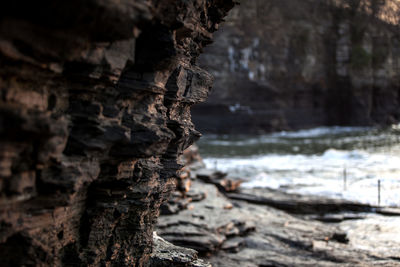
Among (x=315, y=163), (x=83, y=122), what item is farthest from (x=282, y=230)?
(x=315, y=163)

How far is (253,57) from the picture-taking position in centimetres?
5756

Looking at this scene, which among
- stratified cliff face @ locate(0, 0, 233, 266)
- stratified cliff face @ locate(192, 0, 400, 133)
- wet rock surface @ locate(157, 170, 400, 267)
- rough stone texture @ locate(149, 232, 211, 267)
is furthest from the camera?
stratified cliff face @ locate(192, 0, 400, 133)

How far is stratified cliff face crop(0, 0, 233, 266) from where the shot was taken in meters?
3.22

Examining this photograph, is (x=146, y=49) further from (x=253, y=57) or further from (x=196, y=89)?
(x=253, y=57)

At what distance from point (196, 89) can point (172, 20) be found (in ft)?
7.12

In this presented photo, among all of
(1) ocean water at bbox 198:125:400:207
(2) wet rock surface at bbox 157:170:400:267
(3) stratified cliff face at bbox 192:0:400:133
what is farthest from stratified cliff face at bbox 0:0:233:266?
(3) stratified cliff face at bbox 192:0:400:133

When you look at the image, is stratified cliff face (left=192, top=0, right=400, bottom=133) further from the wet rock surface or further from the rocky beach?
the wet rock surface

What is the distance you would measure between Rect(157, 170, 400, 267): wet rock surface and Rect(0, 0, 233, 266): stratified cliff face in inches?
165

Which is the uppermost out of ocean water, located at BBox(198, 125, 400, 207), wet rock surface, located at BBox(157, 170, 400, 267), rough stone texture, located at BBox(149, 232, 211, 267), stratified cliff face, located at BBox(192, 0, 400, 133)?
stratified cliff face, located at BBox(192, 0, 400, 133)

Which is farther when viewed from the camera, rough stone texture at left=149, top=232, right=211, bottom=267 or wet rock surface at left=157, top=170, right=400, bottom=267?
wet rock surface at left=157, top=170, right=400, bottom=267

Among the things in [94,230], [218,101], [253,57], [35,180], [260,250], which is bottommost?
[260,250]

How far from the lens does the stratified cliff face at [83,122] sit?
3.22 meters

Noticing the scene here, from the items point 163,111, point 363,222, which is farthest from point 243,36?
point 163,111

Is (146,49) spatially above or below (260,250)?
above
